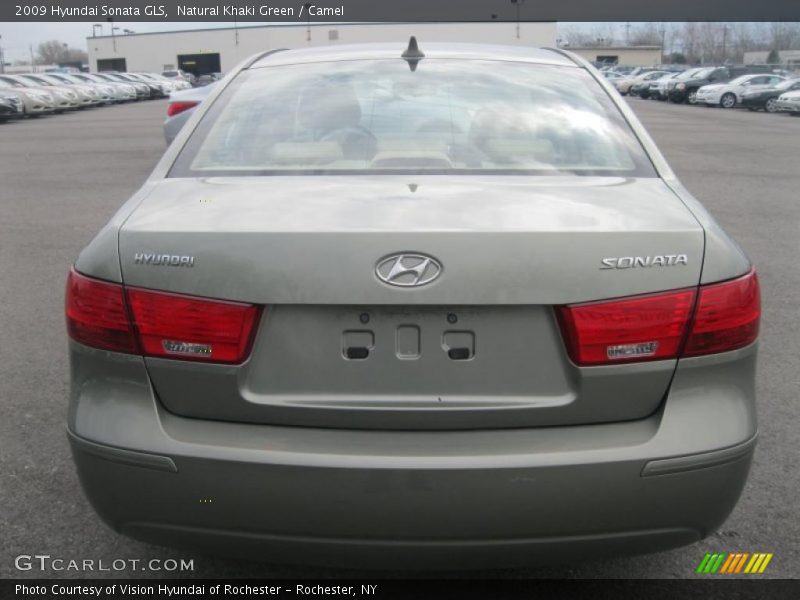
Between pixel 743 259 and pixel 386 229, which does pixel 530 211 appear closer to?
pixel 386 229

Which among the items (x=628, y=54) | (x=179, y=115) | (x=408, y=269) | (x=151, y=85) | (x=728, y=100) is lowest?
(x=728, y=100)

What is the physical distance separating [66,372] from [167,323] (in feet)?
9.50

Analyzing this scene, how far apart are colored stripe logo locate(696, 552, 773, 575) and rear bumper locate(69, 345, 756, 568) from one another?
0.71 metres

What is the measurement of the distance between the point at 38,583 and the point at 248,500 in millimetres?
1131

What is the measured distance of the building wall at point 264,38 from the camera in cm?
8425

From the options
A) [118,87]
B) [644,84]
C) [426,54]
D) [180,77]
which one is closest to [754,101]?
[644,84]

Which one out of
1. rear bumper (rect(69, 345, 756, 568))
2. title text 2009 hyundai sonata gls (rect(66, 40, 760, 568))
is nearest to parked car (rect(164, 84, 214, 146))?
title text 2009 hyundai sonata gls (rect(66, 40, 760, 568))

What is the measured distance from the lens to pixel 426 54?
3.56 metres

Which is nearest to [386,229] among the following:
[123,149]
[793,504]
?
[793,504]

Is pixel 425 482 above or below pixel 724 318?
below

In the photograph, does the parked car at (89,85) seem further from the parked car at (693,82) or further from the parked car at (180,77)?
the parked car at (693,82)

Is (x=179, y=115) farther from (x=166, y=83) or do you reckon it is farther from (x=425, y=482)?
(x=166, y=83)

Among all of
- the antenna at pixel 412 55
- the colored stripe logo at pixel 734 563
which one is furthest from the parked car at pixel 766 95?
the colored stripe logo at pixel 734 563

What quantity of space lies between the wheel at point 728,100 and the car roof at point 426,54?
125 ft
